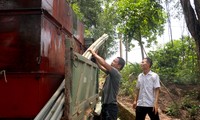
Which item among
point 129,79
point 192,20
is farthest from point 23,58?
point 129,79

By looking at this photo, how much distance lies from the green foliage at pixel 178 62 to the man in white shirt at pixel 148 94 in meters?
7.60

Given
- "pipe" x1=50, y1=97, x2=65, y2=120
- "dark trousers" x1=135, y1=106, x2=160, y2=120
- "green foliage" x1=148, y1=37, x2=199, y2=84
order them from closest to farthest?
"pipe" x1=50, y1=97, x2=65, y2=120 → "dark trousers" x1=135, y1=106, x2=160, y2=120 → "green foliage" x1=148, y1=37, x2=199, y2=84

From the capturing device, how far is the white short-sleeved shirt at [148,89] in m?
4.92

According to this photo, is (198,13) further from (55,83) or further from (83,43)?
(55,83)

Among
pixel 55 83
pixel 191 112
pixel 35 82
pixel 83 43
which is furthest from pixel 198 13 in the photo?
pixel 35 82

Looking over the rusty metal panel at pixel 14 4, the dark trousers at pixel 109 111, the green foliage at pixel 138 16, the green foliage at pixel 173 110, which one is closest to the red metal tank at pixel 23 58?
the rusty metal panel at pixel 14 4

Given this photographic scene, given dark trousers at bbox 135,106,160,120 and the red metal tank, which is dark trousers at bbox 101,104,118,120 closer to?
dark trousers at bbox 135,106,160,120

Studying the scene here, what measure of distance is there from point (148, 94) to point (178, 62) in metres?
8.83

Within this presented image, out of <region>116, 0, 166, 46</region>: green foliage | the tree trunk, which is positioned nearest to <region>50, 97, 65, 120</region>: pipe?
the tree trunk

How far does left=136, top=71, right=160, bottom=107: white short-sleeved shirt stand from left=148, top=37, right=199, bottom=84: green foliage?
759 cm

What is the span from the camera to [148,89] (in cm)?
496

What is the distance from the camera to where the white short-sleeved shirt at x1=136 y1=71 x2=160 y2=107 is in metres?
4.92

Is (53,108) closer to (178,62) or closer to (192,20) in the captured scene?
(192,20)

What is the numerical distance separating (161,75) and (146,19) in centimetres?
276
